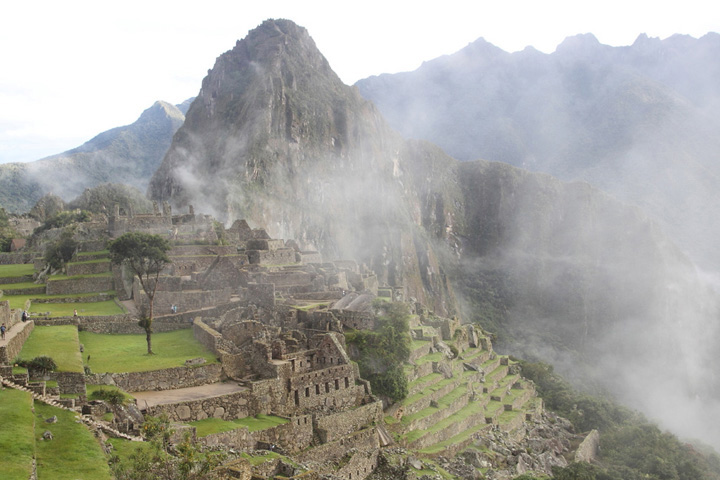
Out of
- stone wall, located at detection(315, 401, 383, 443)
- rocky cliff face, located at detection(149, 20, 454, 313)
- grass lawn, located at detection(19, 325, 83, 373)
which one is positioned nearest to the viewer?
grass lawn, located at detection(19, 325, 83, 373)

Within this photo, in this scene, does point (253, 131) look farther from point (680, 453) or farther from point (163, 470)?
point (163, 470)

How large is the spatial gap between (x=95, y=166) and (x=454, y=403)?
13031 centimetres

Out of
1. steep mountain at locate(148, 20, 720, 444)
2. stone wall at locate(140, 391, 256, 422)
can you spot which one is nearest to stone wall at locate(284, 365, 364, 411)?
stone wall at locate(140, 391, 256, 422)

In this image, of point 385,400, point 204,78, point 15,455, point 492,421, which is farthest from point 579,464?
point 204,78

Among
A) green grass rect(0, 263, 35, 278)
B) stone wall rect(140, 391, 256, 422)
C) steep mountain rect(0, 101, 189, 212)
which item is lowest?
stone wall rect(140, 391, 256, 422)

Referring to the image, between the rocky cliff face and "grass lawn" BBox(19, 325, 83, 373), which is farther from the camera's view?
the rocky cliff face

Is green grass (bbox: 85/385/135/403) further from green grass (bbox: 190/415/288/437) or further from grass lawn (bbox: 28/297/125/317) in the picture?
grass lawn (bbox: 28/297/125/317)

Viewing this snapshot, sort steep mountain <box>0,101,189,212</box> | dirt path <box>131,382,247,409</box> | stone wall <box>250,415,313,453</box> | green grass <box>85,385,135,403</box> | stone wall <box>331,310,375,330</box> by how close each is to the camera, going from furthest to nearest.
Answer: steep mountain <box>0,101,189,212</box> < stone wall <box>331,310,375,330</box> < stone wall <box>250,415,313,453</box> < dirt path <box>131,382,247,409</box> < green grass <box>85,385,135,403</box>

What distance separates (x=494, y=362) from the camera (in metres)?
51.0

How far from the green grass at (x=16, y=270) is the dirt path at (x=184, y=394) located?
24993 millimetres

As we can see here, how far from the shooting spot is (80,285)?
36.9 m

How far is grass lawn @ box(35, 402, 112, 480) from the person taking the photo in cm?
1225

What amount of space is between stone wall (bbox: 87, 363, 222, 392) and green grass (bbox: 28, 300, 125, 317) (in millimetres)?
9210

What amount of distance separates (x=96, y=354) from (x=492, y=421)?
A: 77.1 ft
